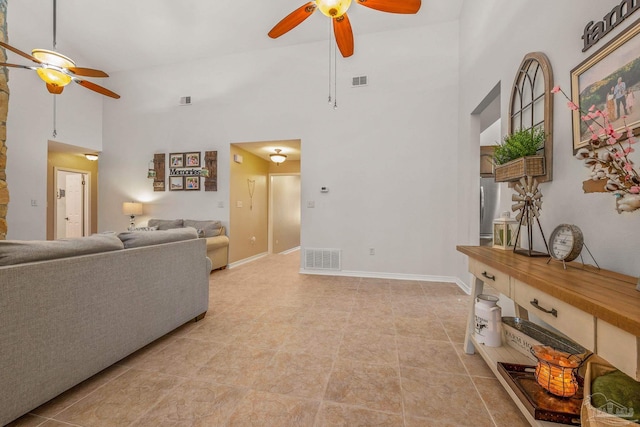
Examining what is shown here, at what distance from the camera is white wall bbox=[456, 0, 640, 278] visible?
1.22 meters

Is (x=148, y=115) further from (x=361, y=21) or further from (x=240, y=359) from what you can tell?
(x=240, y=359)

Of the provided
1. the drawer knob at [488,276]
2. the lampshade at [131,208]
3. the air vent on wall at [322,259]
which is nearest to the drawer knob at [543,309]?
the drawer knob at [488,276]

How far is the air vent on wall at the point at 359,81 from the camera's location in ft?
13.7

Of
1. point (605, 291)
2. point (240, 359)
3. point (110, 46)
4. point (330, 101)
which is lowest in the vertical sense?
point (240, 359)

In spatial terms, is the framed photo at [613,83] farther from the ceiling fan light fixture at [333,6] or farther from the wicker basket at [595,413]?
the ceiling fan light fixture at [333,6]

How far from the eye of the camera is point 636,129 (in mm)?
1097

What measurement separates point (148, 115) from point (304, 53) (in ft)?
10.8

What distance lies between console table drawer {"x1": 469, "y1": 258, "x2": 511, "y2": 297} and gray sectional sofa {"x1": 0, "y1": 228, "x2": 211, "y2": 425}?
226 cm

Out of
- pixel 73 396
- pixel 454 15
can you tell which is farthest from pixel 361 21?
pixel 73 396

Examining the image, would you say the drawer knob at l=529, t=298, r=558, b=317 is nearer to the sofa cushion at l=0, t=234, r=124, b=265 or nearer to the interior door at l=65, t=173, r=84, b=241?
the sofa cushion at l=0, t=234, r=124, b=265

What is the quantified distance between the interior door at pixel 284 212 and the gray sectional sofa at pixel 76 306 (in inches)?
179

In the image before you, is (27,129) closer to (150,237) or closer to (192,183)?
(192,183)

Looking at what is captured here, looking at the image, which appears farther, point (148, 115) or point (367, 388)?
point (148, 115)

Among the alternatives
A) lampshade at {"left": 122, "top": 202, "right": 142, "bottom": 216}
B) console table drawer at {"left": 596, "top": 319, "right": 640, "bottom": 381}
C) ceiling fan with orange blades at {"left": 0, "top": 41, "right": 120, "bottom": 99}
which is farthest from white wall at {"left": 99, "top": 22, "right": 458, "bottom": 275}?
console table drawer at {"left": 596, "top": 319, "right": 640, "bottom": 381}
